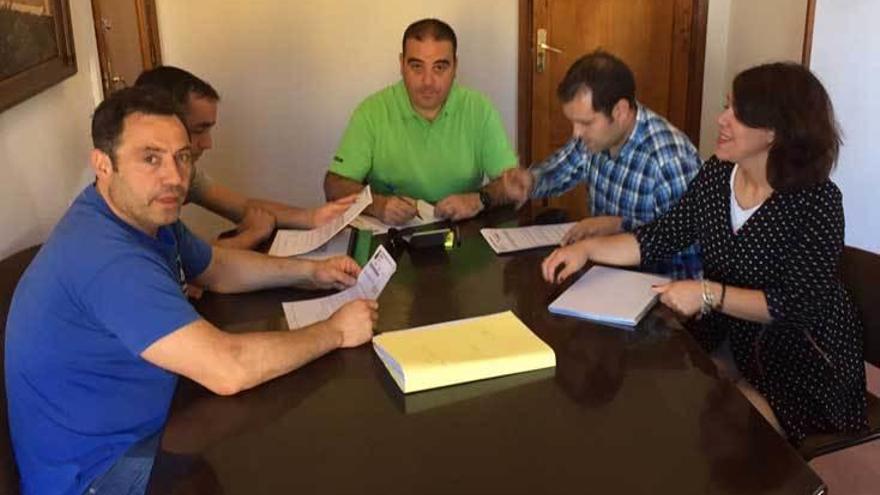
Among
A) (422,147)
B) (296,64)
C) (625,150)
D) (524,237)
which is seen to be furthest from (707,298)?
(296,64)

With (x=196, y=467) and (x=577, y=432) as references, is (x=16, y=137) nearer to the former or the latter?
(x=196, y=467)

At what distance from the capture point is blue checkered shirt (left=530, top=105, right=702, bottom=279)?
2.11 meters

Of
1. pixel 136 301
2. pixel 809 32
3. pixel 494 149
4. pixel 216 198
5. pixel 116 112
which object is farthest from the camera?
pixel 809 32

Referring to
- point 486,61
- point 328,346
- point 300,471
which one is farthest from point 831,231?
point 486,61

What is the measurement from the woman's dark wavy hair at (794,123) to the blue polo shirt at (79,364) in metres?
1.19

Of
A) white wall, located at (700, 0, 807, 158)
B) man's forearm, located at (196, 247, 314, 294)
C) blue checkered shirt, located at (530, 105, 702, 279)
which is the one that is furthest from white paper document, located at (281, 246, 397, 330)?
white wall, located at (700, 0, 807, 158)

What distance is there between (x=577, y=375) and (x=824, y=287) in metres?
0.67

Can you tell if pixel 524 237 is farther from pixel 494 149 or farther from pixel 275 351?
pixel 275 351

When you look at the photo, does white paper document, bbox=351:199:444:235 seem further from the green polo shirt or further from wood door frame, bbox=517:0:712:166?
wood door frame, bbox=517:0:712:166

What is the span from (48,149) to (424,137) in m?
1.11

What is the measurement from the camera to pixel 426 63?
256 cm

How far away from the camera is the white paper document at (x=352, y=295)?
1.61m

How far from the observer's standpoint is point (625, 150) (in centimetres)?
219

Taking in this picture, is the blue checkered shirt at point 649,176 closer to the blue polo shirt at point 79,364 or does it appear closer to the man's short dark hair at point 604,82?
the man's short dark hair at point 604,82
